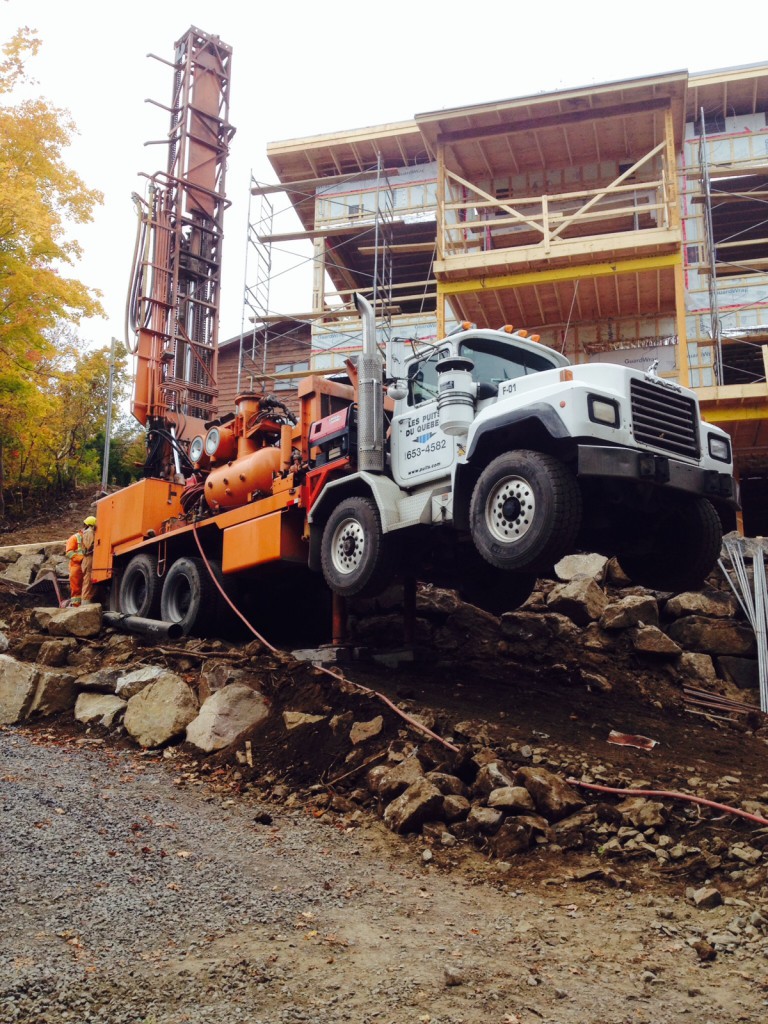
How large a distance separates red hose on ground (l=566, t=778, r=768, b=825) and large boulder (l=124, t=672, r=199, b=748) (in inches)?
167

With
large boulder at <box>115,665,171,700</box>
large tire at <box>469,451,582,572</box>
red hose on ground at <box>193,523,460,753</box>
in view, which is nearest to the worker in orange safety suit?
red hose on ground at <box>193,523,460,753</box>

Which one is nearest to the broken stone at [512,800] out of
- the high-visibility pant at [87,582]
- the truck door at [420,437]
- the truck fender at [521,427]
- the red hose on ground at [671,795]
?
the red hose on ground at [671,795]

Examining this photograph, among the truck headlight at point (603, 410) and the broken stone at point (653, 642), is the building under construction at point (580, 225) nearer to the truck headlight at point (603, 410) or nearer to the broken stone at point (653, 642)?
the truck headlight at point (603, 410)

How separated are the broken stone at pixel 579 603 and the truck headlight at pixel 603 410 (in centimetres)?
527

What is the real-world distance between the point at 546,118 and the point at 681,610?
31.6ft

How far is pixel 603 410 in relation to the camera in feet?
26.1

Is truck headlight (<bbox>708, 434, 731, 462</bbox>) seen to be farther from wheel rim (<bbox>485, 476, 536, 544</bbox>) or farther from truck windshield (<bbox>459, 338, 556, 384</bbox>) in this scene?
wheel rim (<bbox>485, 476, 536, 544</bbox>)

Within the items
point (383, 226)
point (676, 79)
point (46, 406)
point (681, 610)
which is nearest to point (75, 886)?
point (681, 610)

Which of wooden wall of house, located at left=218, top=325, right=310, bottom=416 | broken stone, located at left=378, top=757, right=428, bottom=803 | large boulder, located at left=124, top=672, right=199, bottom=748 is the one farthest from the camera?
wooden wall of house, located at left=218, top=325, right=310, bottom=416

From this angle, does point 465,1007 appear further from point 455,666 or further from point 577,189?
point 577,189

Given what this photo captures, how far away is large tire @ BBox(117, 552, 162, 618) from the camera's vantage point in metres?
13.5

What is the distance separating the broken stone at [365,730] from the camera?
8617 millimetres

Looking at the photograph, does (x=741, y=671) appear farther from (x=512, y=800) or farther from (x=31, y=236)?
(x=31, y=236)

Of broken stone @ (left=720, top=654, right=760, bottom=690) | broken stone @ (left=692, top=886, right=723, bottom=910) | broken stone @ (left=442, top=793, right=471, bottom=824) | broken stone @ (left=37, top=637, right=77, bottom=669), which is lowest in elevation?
broken stone @ (left=692, top=886, right=723, bottom=910)
